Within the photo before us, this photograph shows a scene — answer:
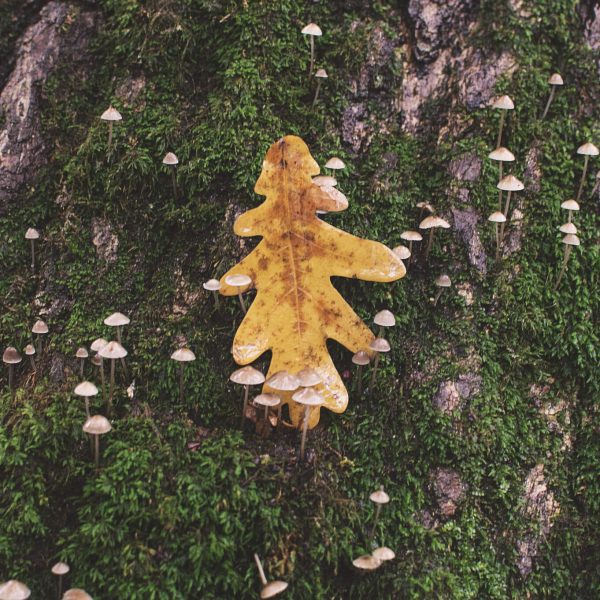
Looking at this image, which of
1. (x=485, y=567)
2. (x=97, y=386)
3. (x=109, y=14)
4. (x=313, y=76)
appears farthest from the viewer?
(x=109, y=14)

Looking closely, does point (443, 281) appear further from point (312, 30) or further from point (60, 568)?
point (60, 568)

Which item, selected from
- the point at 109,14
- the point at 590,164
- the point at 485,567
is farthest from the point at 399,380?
the point at 109,14

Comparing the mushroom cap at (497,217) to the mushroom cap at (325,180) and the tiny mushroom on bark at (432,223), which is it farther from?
the mushroom cap at (325,180)

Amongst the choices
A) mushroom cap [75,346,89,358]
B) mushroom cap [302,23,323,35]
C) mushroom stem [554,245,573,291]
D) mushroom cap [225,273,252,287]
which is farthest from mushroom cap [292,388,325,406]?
mushroom cap [302,23,323,35]

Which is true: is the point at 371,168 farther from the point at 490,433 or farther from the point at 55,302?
the point at 55,302

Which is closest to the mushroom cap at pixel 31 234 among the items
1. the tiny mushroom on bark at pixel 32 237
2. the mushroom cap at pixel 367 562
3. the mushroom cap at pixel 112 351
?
the tiny mushroom on bark at pixel 32 237

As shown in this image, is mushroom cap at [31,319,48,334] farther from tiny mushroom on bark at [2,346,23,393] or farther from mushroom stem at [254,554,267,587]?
mushroom stem at [254,554,267,587]

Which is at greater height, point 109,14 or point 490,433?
point 109,14

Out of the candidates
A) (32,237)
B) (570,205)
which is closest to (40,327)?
(32,237)
